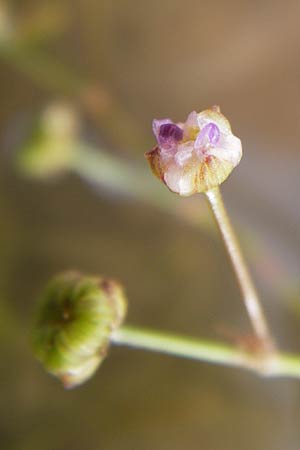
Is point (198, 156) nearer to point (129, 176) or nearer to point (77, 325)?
point (77, 325)

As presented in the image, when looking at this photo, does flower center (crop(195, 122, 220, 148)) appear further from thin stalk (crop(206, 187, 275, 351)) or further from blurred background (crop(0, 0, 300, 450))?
blurred background (crop(0, 0, 300, 450))

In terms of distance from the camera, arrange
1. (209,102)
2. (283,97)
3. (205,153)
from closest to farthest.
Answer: (205,153), (283,97), (209,102)

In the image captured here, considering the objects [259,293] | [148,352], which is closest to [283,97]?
[259,293]

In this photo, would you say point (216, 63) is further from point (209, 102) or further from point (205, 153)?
point (205, 153)

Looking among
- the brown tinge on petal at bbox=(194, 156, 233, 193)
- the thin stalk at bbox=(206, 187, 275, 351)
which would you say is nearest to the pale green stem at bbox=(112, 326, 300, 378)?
the thin stalk at bbox=(206, 187, 275, 351)

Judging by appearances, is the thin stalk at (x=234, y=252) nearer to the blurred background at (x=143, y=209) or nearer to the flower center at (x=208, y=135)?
the flower center at (x=208, y=135)

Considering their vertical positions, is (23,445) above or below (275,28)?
below

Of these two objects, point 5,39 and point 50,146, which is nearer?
point 50,146
